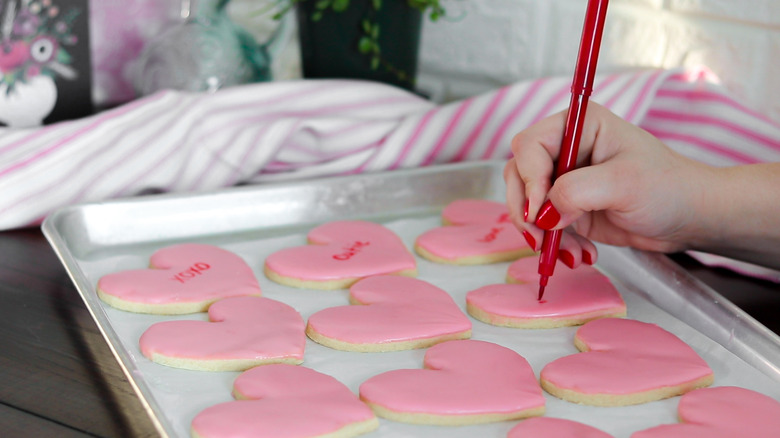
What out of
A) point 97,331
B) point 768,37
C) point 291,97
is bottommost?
point 97,331

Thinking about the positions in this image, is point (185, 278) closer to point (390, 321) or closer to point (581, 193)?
point (390, 321)

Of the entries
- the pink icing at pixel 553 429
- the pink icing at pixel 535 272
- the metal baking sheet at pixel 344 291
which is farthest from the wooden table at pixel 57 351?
the pink icing at pixel 553 429

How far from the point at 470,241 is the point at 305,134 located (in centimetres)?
31

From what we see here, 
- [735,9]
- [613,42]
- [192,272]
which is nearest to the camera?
[192,272]

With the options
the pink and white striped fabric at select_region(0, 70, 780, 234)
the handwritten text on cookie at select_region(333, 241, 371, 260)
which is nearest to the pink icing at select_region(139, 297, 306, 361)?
the handwritten text on cookie at select_region(333, 241, 371, 260)

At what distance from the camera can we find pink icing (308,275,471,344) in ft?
2.23

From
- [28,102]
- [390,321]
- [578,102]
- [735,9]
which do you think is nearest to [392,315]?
[390,321]

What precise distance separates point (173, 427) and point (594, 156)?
43cm

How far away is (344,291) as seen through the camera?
2.57 feet

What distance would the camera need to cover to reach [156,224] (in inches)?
35.2

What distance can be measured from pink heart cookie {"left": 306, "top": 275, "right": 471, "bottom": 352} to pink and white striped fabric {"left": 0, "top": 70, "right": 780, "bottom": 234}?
333 millimetres

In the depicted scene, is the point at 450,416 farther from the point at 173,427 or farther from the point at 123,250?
the point at 123,250

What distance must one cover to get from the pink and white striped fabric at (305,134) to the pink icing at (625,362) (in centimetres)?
37

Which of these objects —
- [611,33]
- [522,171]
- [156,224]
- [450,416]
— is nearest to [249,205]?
[156,224]
